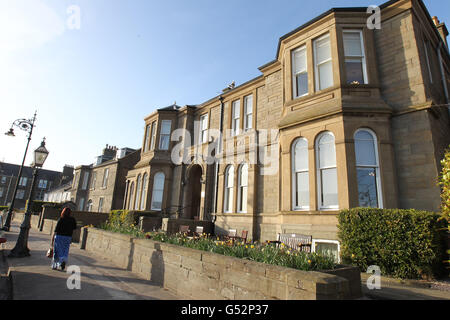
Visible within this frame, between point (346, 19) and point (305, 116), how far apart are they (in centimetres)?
448

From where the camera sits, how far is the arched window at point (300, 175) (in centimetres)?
968

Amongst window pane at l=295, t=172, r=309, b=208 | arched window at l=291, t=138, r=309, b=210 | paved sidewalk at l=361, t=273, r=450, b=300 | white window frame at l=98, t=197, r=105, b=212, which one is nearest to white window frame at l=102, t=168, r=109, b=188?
white window frame at l=98, t=197, r=105, b=212

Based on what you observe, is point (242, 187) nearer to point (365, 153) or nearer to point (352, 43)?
point (365, 153)

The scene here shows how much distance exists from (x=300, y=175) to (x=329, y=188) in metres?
1.30

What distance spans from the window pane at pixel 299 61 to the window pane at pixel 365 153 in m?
4.42

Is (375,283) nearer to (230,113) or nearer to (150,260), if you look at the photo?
(150,260)

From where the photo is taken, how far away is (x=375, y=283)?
18.1 ft

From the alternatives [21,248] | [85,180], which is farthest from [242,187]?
[85,180]

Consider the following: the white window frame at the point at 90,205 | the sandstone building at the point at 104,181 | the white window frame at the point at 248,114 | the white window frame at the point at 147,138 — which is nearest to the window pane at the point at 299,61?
the white window frame at the point at 248,114

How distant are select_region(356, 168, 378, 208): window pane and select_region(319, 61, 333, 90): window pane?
12.5 ft

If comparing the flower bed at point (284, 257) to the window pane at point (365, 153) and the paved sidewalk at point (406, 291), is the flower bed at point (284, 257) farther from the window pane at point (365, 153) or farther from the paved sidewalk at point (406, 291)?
the window pane at point (365, 153)

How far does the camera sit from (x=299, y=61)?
11.5 m

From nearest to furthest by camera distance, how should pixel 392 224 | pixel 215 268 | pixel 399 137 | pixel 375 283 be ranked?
pixel 215 268 < pixel 375 283 < pixel 392 224 < pixel 399 137

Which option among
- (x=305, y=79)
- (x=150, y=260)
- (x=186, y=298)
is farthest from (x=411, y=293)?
(x=305, y=79)
